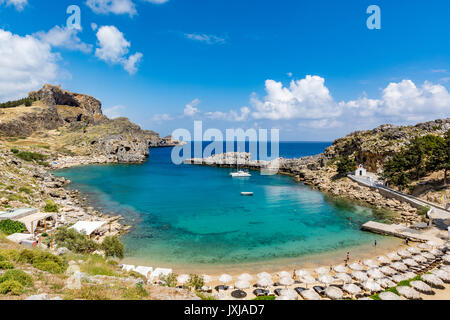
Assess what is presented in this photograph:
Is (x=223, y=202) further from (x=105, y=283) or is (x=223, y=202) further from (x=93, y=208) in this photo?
(x=105, y=283)

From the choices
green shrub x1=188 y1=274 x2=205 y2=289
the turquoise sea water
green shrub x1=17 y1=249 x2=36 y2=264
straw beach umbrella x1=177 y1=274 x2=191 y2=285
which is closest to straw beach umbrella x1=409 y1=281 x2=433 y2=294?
the turquoise sea water

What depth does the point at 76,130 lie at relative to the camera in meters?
141

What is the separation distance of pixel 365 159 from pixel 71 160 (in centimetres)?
10613

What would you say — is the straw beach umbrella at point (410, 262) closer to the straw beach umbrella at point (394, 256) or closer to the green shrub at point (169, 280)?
the straw beach umbrella at point (394, 256)

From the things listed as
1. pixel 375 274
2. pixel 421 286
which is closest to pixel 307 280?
pixel 375 274

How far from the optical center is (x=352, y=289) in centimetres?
1678

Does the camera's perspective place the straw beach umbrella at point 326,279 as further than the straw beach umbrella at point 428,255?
No

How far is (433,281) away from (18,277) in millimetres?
25127

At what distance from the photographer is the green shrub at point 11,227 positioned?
2095 centimetres

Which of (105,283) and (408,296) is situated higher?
(105,283)

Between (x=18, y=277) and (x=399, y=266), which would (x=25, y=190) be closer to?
(x=18, y=277)

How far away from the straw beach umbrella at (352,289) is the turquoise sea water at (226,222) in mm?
7833

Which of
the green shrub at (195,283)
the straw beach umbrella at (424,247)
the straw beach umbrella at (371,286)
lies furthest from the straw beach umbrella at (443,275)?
the green shrub at (195,283)
